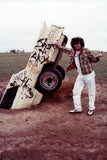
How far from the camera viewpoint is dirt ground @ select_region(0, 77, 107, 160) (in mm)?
5523

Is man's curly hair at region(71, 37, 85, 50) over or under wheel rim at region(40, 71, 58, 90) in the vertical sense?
over

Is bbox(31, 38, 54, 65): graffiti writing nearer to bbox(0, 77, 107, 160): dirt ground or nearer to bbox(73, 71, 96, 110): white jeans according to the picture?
bbox(0, 77, 107, 160): dirt ground

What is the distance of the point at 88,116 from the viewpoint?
777 cm

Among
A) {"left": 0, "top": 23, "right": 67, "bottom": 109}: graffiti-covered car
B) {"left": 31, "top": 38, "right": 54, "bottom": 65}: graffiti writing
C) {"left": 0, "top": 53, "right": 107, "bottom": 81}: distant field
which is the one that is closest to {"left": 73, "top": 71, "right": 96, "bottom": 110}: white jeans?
Answer: {"left": 0, "top": 23, "right": 67, "bottom": 109}: graffiti-covered car

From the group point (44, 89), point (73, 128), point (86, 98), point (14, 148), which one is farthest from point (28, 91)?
point (14, 148)

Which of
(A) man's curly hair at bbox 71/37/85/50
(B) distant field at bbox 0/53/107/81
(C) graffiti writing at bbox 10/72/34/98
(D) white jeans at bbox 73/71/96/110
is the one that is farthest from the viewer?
(B) distant field at bbox 0/53/107/81

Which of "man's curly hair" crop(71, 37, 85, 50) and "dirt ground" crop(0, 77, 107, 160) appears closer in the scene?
"dirt ground" crop(0, 77, 107, 160)

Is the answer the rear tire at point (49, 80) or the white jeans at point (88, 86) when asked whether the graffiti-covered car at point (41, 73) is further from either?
the white jeans at point (88, 86)

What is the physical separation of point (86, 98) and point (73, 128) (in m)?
2.68

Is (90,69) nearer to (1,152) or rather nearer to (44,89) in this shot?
(44,89)

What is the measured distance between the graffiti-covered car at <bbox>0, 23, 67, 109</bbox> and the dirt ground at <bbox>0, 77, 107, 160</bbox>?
1.22ft

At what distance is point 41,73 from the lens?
30.1 ft

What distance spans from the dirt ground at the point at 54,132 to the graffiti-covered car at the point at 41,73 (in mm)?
371

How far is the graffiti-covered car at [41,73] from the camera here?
9.05 meters
